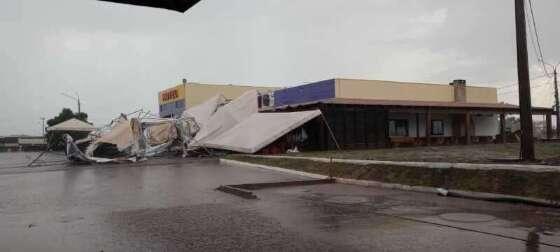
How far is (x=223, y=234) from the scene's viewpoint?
28.2 ft

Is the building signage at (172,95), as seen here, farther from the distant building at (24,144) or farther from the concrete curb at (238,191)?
the concrete curb at (238,191)

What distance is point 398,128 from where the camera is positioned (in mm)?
39844

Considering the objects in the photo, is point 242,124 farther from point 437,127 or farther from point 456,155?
point 456,155

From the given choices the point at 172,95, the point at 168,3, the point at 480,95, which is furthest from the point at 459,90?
the point at 168,3

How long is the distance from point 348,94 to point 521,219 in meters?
27.5

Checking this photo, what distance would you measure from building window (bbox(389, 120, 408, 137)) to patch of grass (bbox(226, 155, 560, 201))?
20.9m

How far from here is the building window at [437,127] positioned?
4236 cm

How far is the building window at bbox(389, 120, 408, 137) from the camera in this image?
3932 centimetres

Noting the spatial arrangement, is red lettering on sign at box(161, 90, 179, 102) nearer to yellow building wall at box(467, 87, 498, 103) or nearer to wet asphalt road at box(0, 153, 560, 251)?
yellow building wall at box(467, 87, 498, 103)

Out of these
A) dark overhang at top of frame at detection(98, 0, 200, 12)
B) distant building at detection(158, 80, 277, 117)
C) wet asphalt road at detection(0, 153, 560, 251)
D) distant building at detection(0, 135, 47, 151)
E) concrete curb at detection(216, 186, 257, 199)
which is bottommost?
wet asphalt road at detection(0, 153, 560, 251)

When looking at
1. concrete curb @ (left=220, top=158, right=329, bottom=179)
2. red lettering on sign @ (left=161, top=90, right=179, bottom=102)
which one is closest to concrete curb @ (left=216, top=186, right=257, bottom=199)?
concrete curb @ (left=220, top=158, right=329, bottom=179)

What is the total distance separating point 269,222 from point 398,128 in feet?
103

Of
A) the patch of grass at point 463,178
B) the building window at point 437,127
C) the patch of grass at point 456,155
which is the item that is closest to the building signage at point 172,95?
the building window at point 437,127

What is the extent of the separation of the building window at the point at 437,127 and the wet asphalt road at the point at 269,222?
1127 inches
